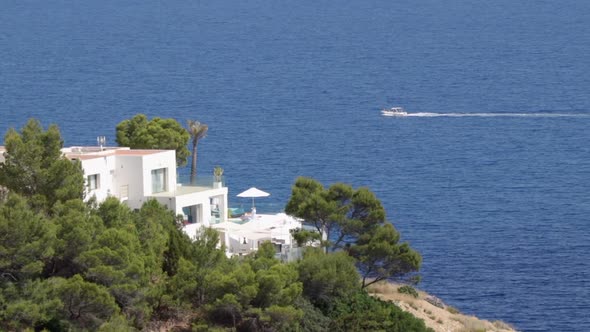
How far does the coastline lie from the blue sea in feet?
22.5

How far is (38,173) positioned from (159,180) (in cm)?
839

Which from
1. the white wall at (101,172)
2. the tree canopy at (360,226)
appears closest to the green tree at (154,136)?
the white wall at (101,172)

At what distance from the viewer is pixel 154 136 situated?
223ft

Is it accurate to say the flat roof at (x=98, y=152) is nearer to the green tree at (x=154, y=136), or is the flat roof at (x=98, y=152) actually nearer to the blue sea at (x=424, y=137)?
the green tree at (x=154, y=136)

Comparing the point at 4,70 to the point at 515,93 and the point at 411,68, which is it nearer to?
the point at 411,68

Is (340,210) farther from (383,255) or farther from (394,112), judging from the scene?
(394,112)

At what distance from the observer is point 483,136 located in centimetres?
13400

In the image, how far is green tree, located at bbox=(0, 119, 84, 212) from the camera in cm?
5488

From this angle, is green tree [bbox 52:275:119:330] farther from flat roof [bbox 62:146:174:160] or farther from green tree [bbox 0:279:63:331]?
flat roof [bbox 62:146:174:160]

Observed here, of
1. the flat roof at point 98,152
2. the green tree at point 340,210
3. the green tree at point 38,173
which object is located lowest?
the green tree at point 340,210

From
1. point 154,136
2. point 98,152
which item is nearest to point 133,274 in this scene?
point 98,152

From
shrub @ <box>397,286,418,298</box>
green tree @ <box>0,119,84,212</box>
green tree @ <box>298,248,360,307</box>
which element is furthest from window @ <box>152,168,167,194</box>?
shrub @ <box>397,286,418,298</box>

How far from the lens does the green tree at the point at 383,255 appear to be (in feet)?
199

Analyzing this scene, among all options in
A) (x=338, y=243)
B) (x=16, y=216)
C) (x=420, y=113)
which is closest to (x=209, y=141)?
(x=420, y=113)
